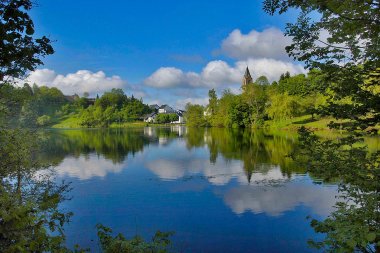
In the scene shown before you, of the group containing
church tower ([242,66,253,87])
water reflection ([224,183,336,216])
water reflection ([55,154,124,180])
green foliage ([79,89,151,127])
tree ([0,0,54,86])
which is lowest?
water reflection ([224,183,336,216])

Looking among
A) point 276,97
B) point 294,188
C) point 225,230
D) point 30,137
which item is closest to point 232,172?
point 294,188

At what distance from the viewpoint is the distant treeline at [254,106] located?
69375 mm

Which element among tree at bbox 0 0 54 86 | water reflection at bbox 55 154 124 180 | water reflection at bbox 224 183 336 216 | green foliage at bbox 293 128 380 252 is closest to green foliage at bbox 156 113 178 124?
water reflection at bbox 55 154 124 180

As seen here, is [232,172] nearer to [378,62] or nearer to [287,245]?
[287,245]

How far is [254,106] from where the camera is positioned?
86.0 m

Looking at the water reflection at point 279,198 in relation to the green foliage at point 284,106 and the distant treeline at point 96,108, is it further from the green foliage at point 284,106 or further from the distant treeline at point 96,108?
the distant treeline at point 96,108

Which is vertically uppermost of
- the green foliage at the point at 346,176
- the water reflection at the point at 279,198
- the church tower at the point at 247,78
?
the church tower at the point at 247,78

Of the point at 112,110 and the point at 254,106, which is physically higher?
the point at 112,110

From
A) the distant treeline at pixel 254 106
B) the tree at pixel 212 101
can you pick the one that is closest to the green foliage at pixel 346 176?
the distant treeline at pixel 254 106

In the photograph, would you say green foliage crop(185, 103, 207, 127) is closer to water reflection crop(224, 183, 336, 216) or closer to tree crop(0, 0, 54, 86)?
water reflection crop(224, 183, 336, 216)

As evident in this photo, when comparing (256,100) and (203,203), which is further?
(256,100)

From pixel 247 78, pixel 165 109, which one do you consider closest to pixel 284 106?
pixel 247 78

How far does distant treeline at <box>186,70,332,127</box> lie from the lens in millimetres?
69375

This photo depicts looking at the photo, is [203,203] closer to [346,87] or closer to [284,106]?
[346,87]
